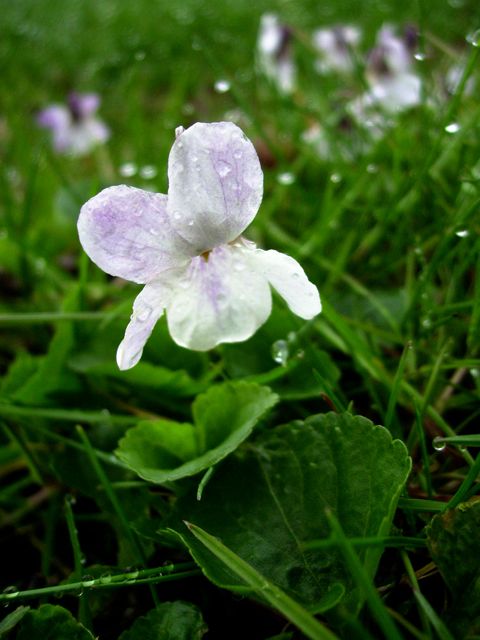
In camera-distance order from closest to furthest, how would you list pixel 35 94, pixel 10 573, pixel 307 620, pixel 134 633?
pixel 307 620 → pixel 134 633 → pixel 10 573 → pixel 35 94

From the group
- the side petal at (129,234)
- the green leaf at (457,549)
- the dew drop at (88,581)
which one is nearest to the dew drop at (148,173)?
the side petal at (129,234)

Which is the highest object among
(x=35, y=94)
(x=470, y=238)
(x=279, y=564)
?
(x=470, y=238)

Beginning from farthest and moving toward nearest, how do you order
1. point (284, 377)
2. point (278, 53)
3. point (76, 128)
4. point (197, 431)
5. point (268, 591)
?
1. point (76, 128)
2. point (278, 53)
3. point (284, 377)
4. point (197, 431)
5. point (268, 591)

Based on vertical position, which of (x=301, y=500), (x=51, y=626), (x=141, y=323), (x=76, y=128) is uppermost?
(x=141, y=323)

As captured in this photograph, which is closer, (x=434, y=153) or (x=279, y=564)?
(x=279, y=564)

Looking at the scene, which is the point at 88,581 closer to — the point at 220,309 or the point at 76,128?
the point at 220,309

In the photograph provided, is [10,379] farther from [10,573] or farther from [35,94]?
[35,94]

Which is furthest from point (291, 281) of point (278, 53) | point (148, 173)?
point (278, 53)

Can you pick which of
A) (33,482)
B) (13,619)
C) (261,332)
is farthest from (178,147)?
(33,482)
